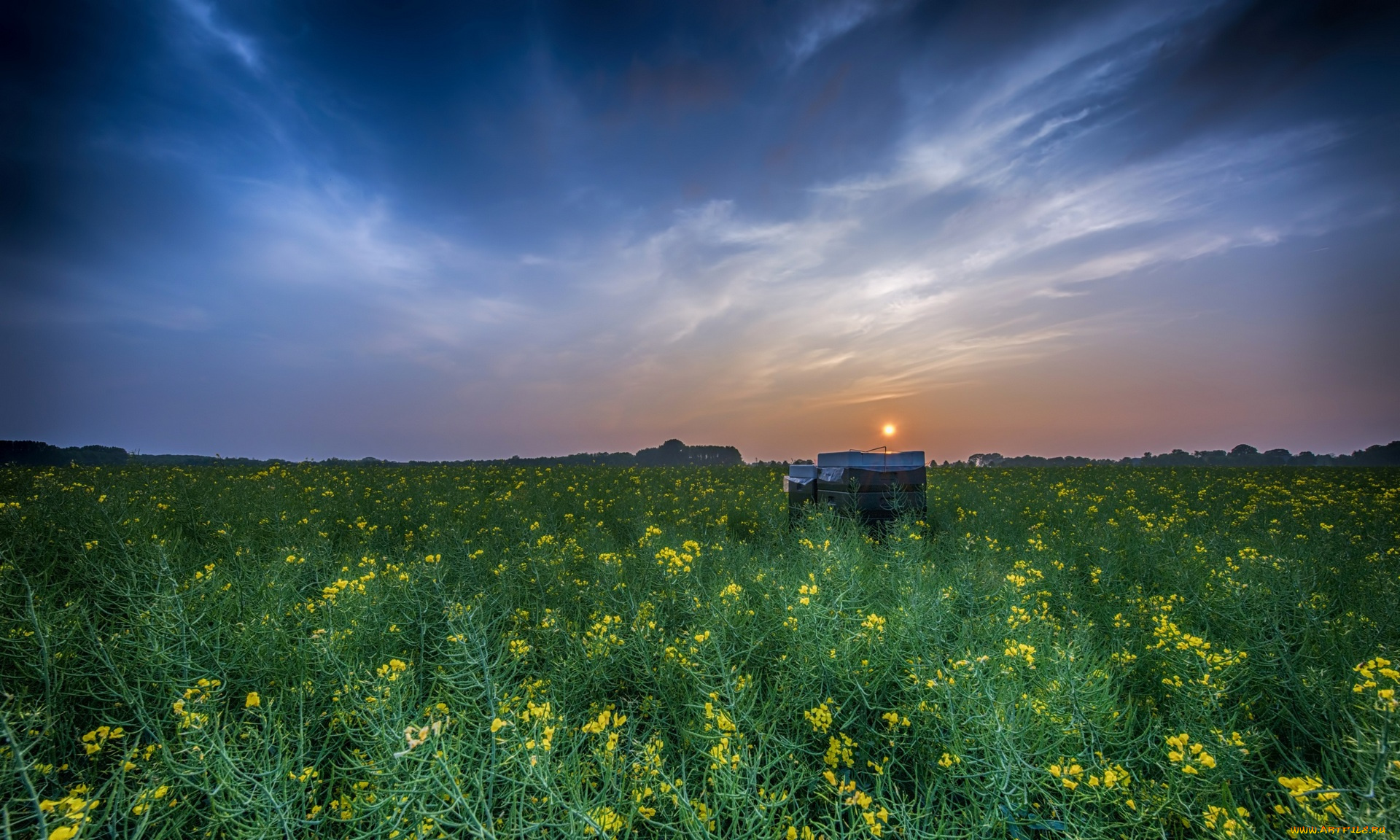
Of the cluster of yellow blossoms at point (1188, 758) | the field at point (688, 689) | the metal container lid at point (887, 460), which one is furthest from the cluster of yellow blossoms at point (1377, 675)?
the metal container lid at point (887, 460)

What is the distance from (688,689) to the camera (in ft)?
11.6

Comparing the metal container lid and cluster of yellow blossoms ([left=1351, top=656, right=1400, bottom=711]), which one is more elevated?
the metal container lid

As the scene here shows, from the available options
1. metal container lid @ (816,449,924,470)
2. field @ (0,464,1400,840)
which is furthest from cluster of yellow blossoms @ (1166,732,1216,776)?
metal container lid @ (816,449,924,470)

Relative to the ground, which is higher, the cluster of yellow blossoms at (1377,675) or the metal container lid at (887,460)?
the metal container lid at (887,460)

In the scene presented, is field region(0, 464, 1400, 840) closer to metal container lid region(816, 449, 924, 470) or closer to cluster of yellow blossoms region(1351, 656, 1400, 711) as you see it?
cluster of yellow blossoms region(1351, 656, 1400, 711)

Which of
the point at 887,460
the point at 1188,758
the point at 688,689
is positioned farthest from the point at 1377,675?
the point at 887,460

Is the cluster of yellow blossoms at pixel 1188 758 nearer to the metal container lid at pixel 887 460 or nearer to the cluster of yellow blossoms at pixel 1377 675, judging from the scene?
the cluster of yellow blossoms at pixel 1377 675

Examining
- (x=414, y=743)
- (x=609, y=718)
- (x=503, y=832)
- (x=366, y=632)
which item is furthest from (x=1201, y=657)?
(x=366, y=632)

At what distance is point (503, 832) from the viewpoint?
204 cm

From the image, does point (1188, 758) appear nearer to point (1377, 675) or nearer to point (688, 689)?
point (1377, 675)

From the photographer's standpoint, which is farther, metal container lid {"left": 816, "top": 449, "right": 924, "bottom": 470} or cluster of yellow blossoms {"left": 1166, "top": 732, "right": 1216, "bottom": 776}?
metal container lid {"left": 816, "top": 449, "right": 924, "bottom": 470}

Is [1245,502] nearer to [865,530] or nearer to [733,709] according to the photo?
[865,530]

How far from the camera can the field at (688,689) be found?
228 cm

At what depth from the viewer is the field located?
7.49 ft
